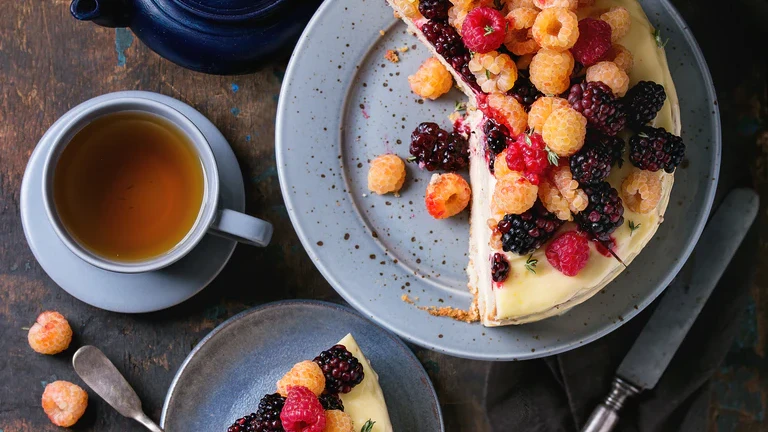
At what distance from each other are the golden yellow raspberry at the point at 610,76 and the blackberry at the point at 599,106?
0.02 m

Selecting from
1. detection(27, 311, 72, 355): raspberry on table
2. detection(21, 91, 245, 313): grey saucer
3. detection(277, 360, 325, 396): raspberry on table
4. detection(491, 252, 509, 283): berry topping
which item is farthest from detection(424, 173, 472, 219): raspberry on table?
detection(27, 311, 72, 355): raspberry on table

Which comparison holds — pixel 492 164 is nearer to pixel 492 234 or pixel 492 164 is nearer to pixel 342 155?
pixel 492 234

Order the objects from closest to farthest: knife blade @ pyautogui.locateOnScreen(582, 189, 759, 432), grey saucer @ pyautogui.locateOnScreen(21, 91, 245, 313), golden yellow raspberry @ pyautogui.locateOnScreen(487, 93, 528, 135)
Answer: golden yellow raspberry @ pyautogui.locateOnScreen(487, 93, 528, 135) < grey saucer @ pyautogui.locateOnScreen(21, 91, 245, 313) < knife blade @ pyautogui.locateOnScreen(582, 189, 759, 432)

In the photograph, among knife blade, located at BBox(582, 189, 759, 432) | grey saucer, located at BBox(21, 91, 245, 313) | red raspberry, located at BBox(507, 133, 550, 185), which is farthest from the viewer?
knife blade, located at BBox(582, 189, 759, 432)

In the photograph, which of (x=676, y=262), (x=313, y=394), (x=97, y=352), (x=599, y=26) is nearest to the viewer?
(x=599, y=26)

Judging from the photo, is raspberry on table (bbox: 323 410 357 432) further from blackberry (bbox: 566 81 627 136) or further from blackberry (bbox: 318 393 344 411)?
blackberry (bbox: 566 81 627 136)

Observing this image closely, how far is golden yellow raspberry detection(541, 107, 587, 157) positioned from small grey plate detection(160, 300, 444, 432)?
101 centimetres

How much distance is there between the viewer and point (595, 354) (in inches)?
109

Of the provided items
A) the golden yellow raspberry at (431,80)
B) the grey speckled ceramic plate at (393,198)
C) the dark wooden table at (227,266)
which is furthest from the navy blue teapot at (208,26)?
the golden yellow raspberry at (431,80)

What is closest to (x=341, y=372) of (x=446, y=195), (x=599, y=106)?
(x=446, y=195)

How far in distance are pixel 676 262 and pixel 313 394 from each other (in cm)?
137

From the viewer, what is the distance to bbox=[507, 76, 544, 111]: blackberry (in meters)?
2.12

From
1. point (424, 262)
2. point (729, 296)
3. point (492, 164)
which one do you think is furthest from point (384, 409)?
point (729, 296)

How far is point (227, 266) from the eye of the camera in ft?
9.02
